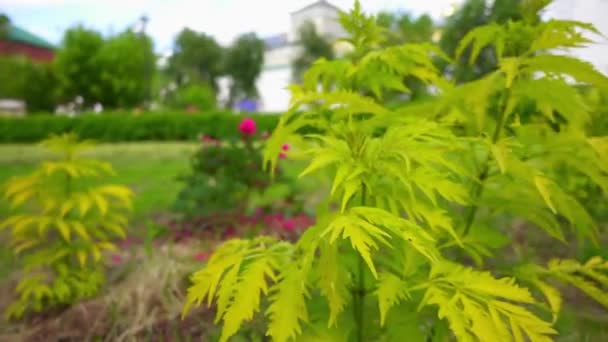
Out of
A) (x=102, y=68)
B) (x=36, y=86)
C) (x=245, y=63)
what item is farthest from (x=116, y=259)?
(x=245, y=63)

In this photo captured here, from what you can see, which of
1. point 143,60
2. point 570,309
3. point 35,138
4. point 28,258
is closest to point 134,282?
point 28,258

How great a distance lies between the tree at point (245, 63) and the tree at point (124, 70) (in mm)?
6264

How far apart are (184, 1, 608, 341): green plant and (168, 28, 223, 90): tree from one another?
37.7 meters

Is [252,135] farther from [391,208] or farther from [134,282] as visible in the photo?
[391,208]

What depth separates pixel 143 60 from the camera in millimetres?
32250

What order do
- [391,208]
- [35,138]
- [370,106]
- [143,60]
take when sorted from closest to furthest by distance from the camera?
[391,208] → [370,106] → [35,138] → [143,60]

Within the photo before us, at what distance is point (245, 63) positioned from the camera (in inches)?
1453

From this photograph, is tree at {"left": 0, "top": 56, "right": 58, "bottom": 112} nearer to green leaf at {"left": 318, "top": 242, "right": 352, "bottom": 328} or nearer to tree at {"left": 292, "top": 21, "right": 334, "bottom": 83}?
tree at {"left": 292, "top": 21, "right": 334, "bottom": 83}

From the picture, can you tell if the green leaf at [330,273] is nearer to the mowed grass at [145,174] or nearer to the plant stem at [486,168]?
the plant stem at [486,168]

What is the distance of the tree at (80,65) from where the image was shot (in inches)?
1165

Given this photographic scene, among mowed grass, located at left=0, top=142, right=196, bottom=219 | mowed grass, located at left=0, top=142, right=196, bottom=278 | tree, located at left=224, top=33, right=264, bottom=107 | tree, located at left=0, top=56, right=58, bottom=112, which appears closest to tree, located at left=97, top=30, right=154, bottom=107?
tree, located at left=0, top=56, right=58, bottom=112

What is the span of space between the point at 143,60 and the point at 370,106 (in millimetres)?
33683

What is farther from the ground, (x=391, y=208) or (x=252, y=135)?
(x=391, y=208)

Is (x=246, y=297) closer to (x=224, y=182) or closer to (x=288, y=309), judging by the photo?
(x=288, y=309)
